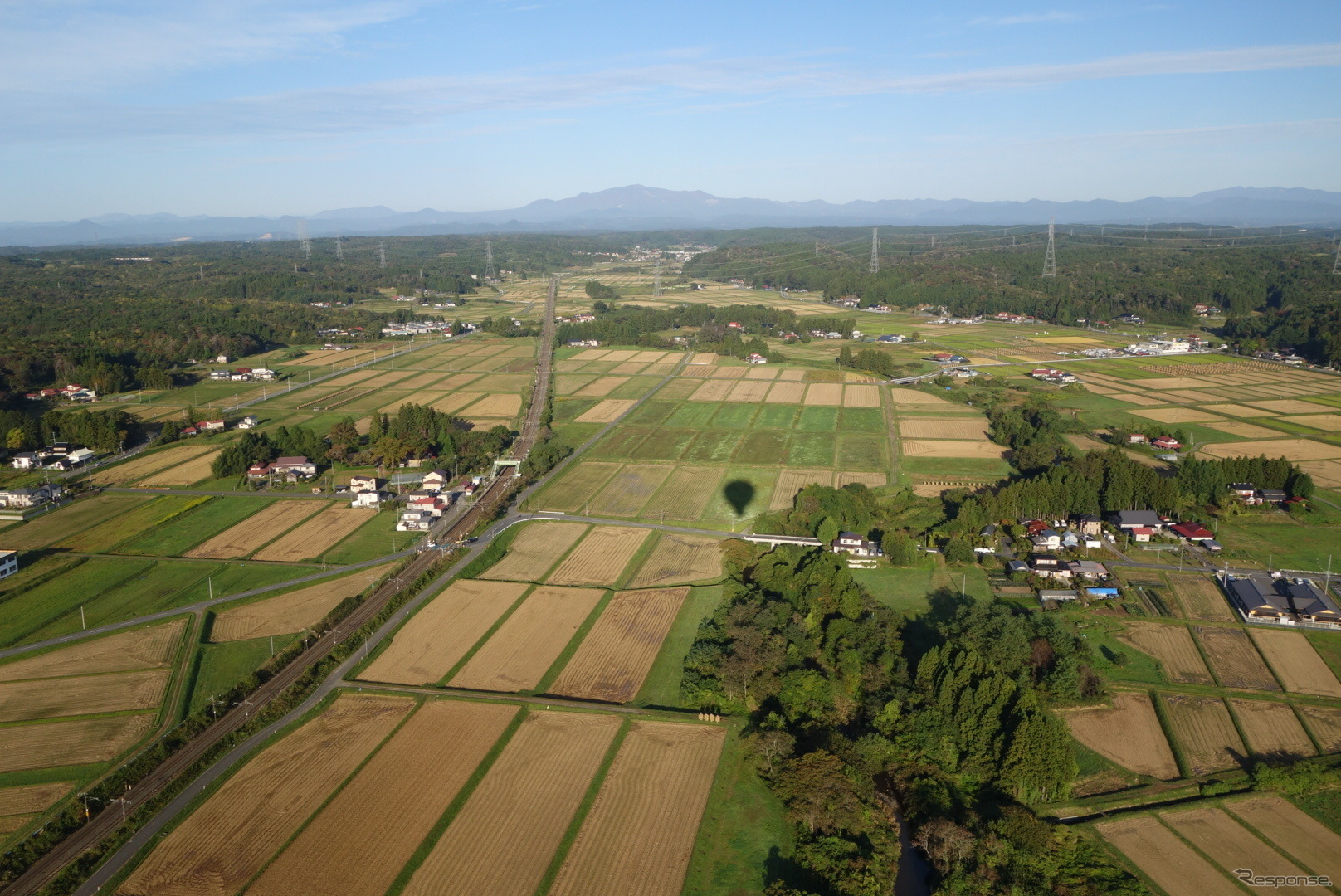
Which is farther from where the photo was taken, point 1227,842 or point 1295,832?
point 1295,832

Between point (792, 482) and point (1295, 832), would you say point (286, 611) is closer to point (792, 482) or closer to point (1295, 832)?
point (792, 482)

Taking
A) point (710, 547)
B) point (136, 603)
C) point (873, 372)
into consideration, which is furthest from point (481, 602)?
point (873, 372)

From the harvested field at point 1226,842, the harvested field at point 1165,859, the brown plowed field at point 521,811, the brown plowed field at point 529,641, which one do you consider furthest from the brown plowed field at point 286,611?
the harvested field at point 1226,842

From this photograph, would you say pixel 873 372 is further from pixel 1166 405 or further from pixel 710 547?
pixel 710 547

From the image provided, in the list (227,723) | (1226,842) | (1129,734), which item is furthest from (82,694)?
(1226,842)

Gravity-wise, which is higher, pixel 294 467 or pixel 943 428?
pixel 943 428

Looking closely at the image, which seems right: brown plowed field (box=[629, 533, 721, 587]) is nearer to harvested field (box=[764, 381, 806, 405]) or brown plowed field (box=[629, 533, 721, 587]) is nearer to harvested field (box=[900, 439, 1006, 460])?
harvested field (box=[900, 439, 1006, 460])
